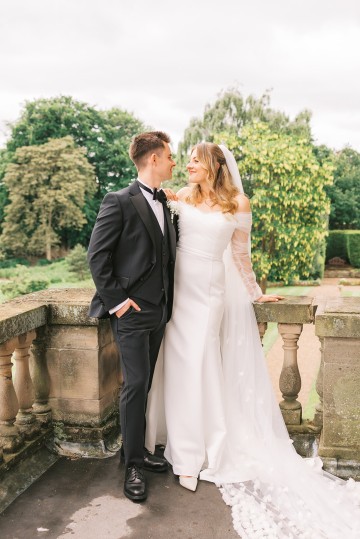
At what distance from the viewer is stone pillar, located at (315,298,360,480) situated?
3.54m

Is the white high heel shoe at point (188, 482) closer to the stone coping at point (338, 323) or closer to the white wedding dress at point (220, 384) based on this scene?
the white wedding dress at point (220, 384)

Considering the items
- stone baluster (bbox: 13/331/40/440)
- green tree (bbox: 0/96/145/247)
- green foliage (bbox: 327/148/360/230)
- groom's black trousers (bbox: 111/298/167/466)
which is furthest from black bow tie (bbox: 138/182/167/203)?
green foliage (bbox: 327/148/360/230)

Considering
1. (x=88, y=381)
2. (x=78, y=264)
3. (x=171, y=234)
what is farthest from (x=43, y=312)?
(x=78, y=264)

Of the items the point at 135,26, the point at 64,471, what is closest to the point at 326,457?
the point at 64,471

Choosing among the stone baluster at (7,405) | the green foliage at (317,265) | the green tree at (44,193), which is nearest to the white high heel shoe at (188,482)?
the stone baluster at (7,405)

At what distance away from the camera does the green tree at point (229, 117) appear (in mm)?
25312

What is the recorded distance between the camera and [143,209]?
3.41 meters

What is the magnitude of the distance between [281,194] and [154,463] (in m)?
16.2

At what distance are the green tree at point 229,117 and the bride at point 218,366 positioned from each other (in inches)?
840

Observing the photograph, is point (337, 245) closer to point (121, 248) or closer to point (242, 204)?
point (242, 204)

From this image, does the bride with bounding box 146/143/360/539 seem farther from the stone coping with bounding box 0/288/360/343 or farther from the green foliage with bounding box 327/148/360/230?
the green foliage with bounding box 327/148/360/230

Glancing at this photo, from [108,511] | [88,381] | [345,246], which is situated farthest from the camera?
[345,246]

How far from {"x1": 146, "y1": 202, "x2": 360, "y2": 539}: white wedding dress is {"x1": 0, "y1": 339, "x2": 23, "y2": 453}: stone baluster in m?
0.86

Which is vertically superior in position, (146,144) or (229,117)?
(229,117)
